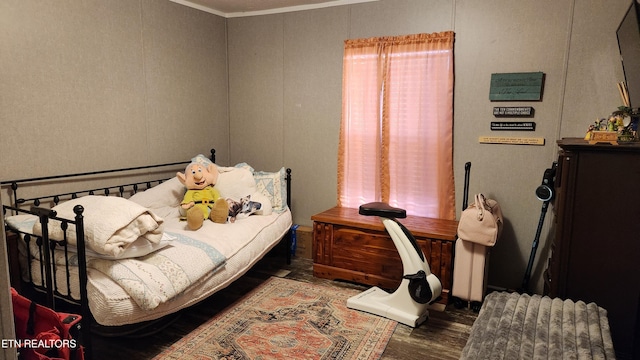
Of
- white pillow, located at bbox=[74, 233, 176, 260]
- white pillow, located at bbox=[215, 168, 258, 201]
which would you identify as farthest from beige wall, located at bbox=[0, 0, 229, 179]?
white pillow, located at bbox=[74, 233, 176, 260]

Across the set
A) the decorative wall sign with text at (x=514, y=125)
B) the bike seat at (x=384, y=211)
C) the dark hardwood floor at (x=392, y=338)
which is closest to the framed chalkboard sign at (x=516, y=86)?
the decorative wall sign with text at (x=514, y=125)

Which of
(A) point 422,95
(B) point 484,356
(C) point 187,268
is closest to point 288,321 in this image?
(C) point 187,268

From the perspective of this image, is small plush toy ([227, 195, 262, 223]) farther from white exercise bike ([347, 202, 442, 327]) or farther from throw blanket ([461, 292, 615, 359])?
throw blanket ([461, 292, 615, 359])

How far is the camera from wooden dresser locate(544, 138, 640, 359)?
2.33 m

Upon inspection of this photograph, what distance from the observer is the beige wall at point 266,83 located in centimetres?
284

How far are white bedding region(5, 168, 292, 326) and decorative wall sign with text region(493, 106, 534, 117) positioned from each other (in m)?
1.98

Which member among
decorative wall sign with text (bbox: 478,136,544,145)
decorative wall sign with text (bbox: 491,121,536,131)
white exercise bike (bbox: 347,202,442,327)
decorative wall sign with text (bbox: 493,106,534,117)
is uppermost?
decorative wall sign with text (bbox: 493,106,534,117)

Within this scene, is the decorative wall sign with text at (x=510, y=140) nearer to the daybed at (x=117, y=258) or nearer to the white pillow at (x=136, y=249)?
the daybed at (x=117, y=258)

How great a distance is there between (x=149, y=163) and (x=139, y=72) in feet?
2.55

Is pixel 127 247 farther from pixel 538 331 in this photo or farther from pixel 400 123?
pixel 400 123

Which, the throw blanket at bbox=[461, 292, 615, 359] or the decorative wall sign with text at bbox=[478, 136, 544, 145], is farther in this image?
the decorative wall sign with text at bbox=[478, 136, 544, 145]

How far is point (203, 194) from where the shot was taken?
11.0ft

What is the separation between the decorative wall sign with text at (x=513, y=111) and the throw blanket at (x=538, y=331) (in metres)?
1.62

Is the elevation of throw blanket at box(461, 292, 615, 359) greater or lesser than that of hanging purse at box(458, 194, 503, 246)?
lesser
